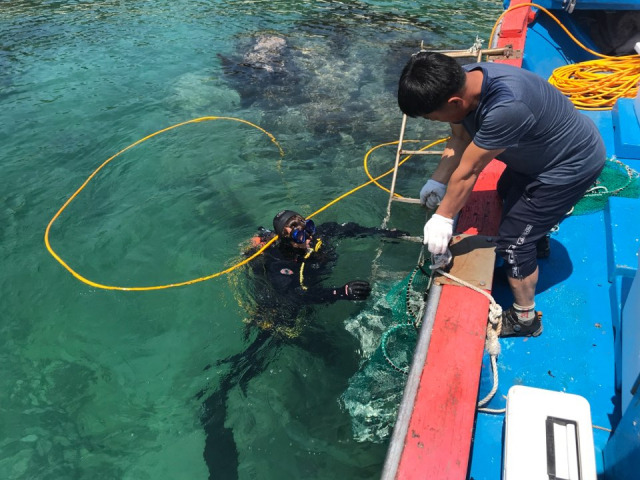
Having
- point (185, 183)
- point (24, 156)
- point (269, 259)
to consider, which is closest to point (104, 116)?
point (24, 156)

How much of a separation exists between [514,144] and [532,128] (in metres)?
0.16

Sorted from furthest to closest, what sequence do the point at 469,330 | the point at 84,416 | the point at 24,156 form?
the point at 24,156
the point at 84,416
the point at 469,330

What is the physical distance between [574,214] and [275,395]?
2860 millimetres

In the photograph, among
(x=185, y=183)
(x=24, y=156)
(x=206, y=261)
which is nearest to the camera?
(x=206, y=261)

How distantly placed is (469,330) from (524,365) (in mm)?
500

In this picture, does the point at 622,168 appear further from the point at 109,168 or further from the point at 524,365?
the point at 109,168

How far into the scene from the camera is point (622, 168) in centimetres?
409

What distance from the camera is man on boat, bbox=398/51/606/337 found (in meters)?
2.29

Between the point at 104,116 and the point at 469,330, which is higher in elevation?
the point at 469,330

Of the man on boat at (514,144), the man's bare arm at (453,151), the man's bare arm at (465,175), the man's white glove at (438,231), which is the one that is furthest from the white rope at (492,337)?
the man's bare arm at (453,151)

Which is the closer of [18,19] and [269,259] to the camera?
[269,259]

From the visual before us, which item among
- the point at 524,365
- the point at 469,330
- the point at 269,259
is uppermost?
the point at 469,330

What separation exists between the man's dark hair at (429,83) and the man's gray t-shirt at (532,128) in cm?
22

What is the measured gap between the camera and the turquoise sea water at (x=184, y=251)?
3557 mm
